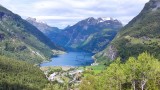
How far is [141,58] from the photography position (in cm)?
12925

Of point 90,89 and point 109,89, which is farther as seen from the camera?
point 90,89

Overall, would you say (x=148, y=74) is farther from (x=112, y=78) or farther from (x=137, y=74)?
(x=112, y=78)

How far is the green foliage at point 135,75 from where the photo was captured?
128 meters

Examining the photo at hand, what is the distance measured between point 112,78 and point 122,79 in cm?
427

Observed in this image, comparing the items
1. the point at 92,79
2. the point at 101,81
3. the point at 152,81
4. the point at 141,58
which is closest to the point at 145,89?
the point at 152,81

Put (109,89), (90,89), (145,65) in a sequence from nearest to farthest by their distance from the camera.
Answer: (145,65)
(109,89)
(90,89)

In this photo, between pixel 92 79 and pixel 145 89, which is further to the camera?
pixel 92 79

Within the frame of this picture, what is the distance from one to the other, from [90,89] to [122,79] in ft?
72.2

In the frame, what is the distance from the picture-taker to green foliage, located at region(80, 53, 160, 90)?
12769 cm

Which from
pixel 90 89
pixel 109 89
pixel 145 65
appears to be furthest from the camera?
pixel 90 89

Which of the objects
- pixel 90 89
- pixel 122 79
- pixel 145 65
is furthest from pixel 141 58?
pixel 90 89

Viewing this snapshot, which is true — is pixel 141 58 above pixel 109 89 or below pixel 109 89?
above

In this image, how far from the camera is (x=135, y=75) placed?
129250mm

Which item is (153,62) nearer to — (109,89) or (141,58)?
(141,58)
